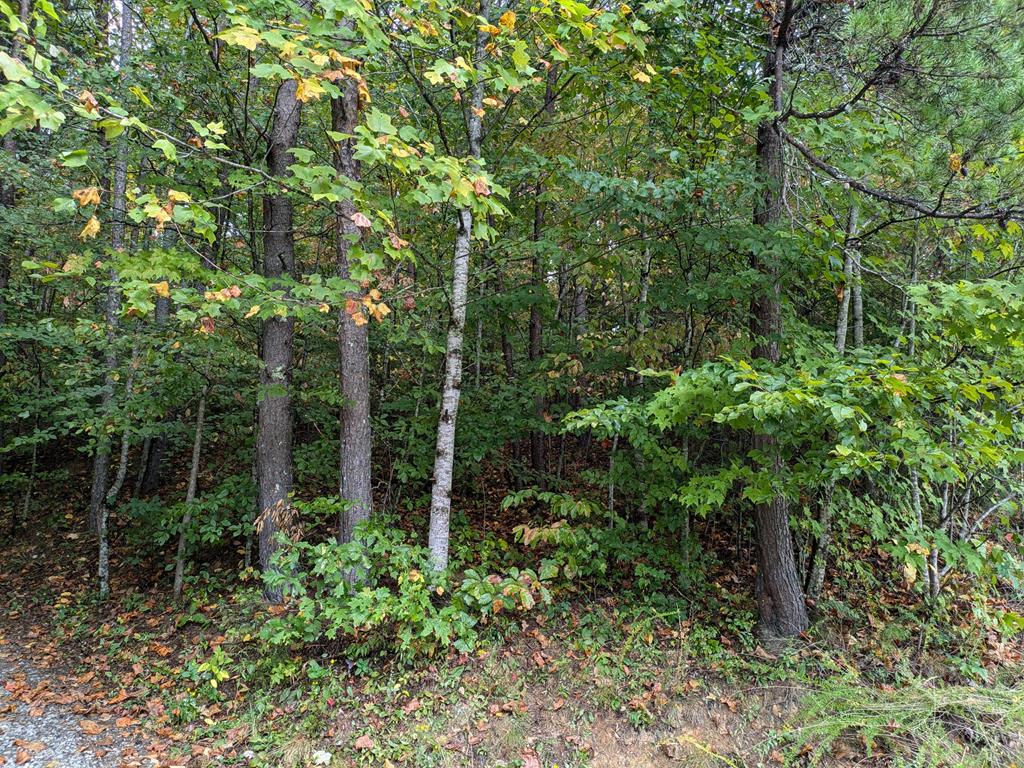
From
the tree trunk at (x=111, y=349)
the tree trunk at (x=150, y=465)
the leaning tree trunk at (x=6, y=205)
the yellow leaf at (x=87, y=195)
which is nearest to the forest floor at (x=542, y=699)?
the tree trunk at (x=111, y=349)

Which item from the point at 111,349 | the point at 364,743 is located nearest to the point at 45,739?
the point at 364,743

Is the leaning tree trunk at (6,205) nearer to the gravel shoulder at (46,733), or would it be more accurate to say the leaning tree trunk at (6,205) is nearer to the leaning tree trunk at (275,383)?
the leaning tree trunk at (275,383)

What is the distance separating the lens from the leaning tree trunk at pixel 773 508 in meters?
4.46

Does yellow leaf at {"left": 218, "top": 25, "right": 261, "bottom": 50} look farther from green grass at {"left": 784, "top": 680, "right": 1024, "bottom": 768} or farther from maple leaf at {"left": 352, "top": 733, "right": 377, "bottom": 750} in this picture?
green grass at {"left": 784, "top": 680, "right": 1024, "bottom": 768}

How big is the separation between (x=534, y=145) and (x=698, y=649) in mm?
5526

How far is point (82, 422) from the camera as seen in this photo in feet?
19.9

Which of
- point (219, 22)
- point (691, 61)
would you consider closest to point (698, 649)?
point (691, 61)

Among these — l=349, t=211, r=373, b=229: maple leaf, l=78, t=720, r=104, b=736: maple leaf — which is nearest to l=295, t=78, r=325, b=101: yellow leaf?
l=349, t=211, r=373, b=229: maple leaf

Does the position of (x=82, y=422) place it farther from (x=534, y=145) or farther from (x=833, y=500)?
(x=833, y=500)

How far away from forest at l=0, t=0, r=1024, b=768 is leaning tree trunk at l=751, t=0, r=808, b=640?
1.3 inches

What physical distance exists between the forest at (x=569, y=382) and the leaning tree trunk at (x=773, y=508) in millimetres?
32

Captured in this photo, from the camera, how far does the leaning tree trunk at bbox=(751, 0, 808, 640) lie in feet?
14.6

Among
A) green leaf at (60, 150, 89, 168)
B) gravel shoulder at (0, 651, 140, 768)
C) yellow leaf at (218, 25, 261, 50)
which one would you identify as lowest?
gravel shoulder at (0, 651, 140, 768)

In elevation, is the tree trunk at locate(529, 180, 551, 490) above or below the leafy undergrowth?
above
